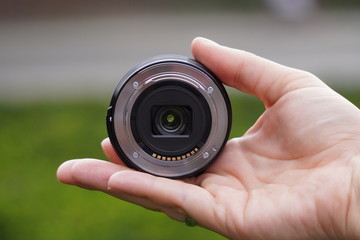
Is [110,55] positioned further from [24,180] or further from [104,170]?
[104,170]

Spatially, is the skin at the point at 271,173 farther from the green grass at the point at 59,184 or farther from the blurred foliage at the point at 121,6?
the blurred foliage at the point at 121,6

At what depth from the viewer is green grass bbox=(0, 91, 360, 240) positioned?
4.89 m

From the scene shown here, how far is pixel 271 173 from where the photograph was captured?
3094 mm

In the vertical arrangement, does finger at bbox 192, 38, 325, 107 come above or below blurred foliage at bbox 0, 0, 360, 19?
above

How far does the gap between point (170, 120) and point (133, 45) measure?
7.56 meters

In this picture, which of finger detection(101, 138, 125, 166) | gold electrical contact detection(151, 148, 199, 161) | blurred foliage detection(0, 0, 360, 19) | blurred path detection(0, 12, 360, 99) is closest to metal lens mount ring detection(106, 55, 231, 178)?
gold electrical contact detection(151, 148, 199, 161)

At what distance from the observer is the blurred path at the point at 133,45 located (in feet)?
27.9

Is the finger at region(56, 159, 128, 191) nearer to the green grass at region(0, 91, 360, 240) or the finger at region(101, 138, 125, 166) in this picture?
the finger at region(101, 138, 125, 166)

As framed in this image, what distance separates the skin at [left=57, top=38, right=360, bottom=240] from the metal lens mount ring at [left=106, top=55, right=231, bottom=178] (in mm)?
95

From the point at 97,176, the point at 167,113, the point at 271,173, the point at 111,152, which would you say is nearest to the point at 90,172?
the point at 97,176

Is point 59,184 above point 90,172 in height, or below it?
below

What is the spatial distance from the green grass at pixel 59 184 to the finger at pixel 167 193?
1972 mm

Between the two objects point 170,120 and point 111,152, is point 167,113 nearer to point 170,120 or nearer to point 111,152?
point 170,120

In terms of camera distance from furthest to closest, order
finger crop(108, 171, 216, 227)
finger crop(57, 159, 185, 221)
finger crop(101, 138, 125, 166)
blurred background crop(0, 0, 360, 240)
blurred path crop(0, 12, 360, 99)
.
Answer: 1. blurred path crop(0, 12, 360, 99)
2. blurred background crop(0, 0, 360, 240)
3. finger crop(101, 138, 125, 166)
4. finger crop(57, 159, 185, 221)
5. finger crop(108, 171, 216, 227)
